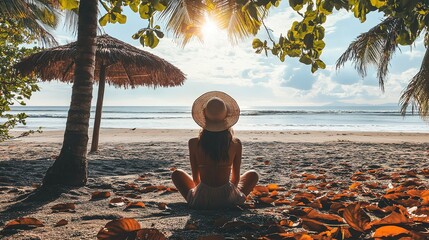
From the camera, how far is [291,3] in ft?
5.27

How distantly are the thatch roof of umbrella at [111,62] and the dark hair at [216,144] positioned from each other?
4.08 m

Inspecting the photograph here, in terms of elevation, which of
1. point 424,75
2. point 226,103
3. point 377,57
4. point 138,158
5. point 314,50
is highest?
point 377,57

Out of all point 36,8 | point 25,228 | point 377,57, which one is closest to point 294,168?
point 25,228

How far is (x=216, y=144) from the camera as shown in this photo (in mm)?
2852

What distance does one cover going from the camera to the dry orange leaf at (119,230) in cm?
177

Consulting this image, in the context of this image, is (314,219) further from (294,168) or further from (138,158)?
(138,158)

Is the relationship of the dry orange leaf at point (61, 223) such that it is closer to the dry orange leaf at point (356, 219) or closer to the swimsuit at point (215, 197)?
the swimsuit at point (215, 197)

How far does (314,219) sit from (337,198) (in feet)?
2.92

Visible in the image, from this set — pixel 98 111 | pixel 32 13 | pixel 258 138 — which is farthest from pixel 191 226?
pixel 258 138

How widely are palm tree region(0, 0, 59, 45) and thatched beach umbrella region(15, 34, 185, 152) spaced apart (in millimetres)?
941

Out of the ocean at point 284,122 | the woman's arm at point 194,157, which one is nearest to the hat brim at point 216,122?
the woman's arm at point 194,157

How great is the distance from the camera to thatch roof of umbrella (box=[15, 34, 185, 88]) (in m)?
6.38

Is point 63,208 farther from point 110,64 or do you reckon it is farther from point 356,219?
point 110,64

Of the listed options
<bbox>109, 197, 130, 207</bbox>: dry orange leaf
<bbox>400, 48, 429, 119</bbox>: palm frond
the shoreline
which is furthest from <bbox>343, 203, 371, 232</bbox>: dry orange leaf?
the shoreline
